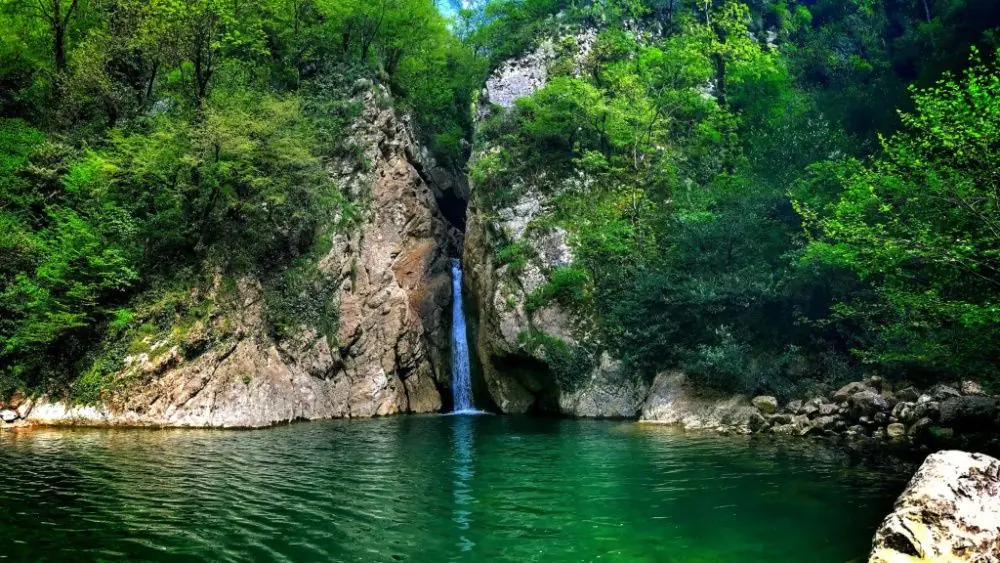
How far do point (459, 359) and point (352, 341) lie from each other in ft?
22.7

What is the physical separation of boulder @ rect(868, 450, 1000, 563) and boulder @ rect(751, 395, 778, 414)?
13.2m

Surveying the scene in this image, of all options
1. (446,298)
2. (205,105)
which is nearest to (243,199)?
(205,105)

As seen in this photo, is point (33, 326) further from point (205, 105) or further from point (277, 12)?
point (277, 12)

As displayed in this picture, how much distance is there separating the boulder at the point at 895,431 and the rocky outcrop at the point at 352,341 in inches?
828

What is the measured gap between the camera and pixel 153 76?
1168 inches

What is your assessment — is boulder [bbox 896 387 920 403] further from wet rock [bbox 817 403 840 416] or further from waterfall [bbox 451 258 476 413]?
waterfall [bbox 451 258 476 413]

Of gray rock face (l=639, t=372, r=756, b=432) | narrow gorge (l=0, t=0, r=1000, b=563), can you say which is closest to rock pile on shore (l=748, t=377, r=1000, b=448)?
narrow gorge (l=0, t=0, r=1000, b=563)

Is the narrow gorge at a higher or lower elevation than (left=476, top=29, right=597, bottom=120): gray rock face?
lower

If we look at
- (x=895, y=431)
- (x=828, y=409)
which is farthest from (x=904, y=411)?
(x=828, y=409)

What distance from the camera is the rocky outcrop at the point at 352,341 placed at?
2234 centimetres

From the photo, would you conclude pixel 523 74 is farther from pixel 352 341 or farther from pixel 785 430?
pixel 785 430

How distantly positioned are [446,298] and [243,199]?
12.6 m

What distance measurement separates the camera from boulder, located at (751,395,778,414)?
2109 centimetres

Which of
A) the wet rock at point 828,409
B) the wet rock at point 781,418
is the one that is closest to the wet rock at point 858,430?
the wet rock at point 828,409
